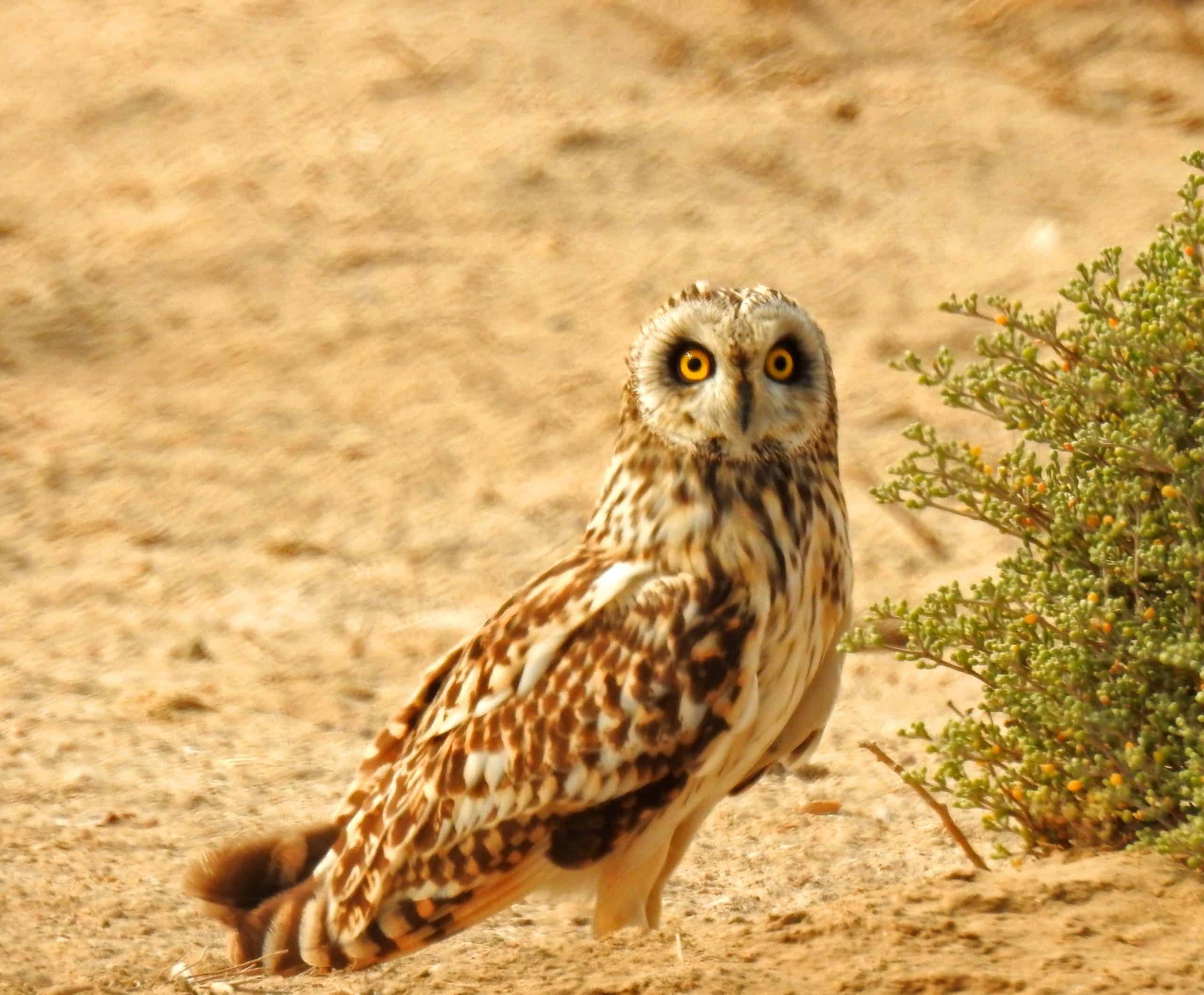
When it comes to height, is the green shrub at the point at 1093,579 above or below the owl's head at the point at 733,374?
below

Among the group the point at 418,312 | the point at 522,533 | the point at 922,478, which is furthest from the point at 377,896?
the point at 418,312

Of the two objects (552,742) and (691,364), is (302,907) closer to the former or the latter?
(552,742)

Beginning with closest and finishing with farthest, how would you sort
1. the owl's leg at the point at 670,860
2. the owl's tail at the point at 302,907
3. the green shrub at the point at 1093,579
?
the green shrub at the point at 1093,579 → the owl's tail at the point at 302,907 → the owl's leg at the point at 670,860

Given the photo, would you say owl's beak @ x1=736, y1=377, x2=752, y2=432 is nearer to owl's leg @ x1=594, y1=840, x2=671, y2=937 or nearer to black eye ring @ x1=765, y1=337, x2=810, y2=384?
black eye ring @ x1=765, y1=337, x2=810, y2=384

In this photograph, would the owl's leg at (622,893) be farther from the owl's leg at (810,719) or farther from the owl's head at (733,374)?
the owl's head at (733,374)

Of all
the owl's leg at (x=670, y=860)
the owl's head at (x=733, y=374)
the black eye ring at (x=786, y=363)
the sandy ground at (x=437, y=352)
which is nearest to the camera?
the owl's head at (x=733, y=374)

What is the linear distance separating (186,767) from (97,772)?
28 cm

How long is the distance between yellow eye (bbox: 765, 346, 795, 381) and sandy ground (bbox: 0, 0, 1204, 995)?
117 cm

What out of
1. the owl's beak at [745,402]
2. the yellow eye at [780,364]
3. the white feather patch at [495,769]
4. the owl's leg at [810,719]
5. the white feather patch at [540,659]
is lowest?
the white feather patch at [495,769]

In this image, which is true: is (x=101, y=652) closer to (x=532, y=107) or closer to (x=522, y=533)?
(x=522, y=533)

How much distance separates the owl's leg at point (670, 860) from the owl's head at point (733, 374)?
0.90 meters

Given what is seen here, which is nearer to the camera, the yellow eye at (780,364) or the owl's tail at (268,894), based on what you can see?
the yellow eye at (780,364)

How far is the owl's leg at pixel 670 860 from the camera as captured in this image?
14.3 ft

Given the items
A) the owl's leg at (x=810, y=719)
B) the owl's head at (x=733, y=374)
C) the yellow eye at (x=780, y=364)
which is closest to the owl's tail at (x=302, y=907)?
the owl's leg at (x=810, y=719)
